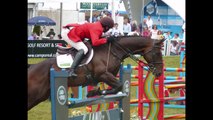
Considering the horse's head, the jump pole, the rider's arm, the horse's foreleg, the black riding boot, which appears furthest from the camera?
the horse's head

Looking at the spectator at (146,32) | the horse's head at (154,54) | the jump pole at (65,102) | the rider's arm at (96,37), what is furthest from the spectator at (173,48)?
the jump pole at (65,102)

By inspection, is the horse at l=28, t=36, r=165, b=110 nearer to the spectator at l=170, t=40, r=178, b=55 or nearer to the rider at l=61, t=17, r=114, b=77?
the rider at l=61, t=17, r=114, b=77

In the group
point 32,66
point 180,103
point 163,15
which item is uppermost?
point 163,15

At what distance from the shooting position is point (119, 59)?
10.3 metres

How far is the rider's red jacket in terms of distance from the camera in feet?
32.3

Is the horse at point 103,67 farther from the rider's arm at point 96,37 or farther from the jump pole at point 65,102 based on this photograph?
the jump pole at point 65,102

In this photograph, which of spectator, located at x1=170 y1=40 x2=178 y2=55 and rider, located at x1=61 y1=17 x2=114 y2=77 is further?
spectator, located at x1=170 y1=40 x2=178 y2=55

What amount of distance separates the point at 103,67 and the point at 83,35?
0.63 m

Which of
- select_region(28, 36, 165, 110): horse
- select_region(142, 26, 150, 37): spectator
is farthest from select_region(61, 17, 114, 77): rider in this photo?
select_region(142, 26, 150, 37): spectator

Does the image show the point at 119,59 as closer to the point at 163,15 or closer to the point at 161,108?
the point at 161,108

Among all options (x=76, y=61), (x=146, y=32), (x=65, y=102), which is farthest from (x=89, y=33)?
(x=146, y=32)
